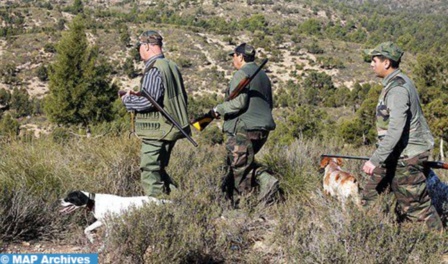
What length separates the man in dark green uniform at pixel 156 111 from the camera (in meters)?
3.80

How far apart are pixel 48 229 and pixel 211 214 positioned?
4.69 ft

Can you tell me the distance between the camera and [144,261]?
2.83m

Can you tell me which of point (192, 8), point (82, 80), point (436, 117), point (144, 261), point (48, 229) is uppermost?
point (144, 261)

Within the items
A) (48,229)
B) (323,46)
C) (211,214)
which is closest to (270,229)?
(211,214)

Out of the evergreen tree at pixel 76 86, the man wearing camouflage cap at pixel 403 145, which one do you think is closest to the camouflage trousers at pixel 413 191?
the man wearing camouflage cap at pixel 403 145

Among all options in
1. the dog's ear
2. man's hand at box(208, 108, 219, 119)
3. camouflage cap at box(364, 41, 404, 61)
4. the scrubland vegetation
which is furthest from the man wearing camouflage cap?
man's hand at box(208, 108, 219, 119)

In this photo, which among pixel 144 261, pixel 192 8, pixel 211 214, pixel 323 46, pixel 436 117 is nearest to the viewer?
pixel 144 261

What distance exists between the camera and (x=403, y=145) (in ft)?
11.7

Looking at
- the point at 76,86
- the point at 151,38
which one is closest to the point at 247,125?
the point at 151,38

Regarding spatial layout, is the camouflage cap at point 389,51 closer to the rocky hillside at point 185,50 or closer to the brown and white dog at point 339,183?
the brown and white dog at point 339,183

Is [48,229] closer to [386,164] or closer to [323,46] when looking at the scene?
[386,164]

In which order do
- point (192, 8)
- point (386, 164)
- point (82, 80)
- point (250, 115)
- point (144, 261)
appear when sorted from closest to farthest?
point (144, 261)
point (386, 164)
point (250, 115)
point (82, 80)
point (192, 8)

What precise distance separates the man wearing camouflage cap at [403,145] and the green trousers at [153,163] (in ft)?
5.68

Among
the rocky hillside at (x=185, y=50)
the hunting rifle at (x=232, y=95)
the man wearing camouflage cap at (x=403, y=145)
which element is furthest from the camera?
the rocky hillside at (x=185, y=50)
